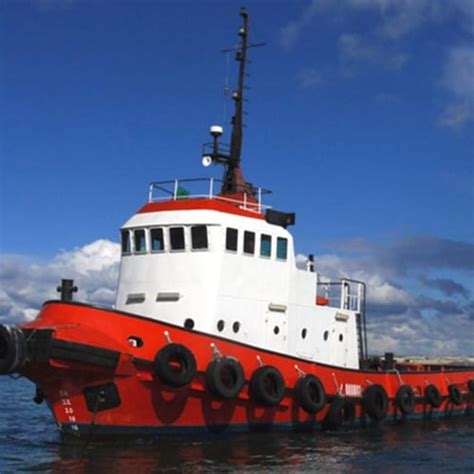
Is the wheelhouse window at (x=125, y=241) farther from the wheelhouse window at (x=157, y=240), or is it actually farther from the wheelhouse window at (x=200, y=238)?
the wheelhouse window at (x=200, y=238)

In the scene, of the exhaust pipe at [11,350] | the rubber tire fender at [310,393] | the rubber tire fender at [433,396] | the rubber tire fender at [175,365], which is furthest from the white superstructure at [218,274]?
the rubber tire fender at [433,396]

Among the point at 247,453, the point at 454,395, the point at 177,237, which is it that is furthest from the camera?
the point at 454,395

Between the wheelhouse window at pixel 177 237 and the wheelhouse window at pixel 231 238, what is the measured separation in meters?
0.97

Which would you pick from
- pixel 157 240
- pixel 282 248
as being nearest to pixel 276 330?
pixel 282 248

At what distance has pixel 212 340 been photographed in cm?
1538

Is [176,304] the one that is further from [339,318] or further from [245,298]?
[339,318]

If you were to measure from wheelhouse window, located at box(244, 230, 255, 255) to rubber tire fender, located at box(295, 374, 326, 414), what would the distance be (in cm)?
300

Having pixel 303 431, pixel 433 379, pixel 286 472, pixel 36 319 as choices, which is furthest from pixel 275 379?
pixel 433 379

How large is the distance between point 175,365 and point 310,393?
11.5 ft

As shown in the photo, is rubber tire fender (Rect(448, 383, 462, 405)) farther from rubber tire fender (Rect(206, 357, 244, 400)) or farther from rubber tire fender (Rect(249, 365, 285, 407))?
rubber tire fender (Rect(206, 357, 244, 400))

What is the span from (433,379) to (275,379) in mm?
7967

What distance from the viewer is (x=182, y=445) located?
1442 cm

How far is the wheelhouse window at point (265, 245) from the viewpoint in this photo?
58.2 feet

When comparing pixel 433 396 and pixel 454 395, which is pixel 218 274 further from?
pixel 454 395
